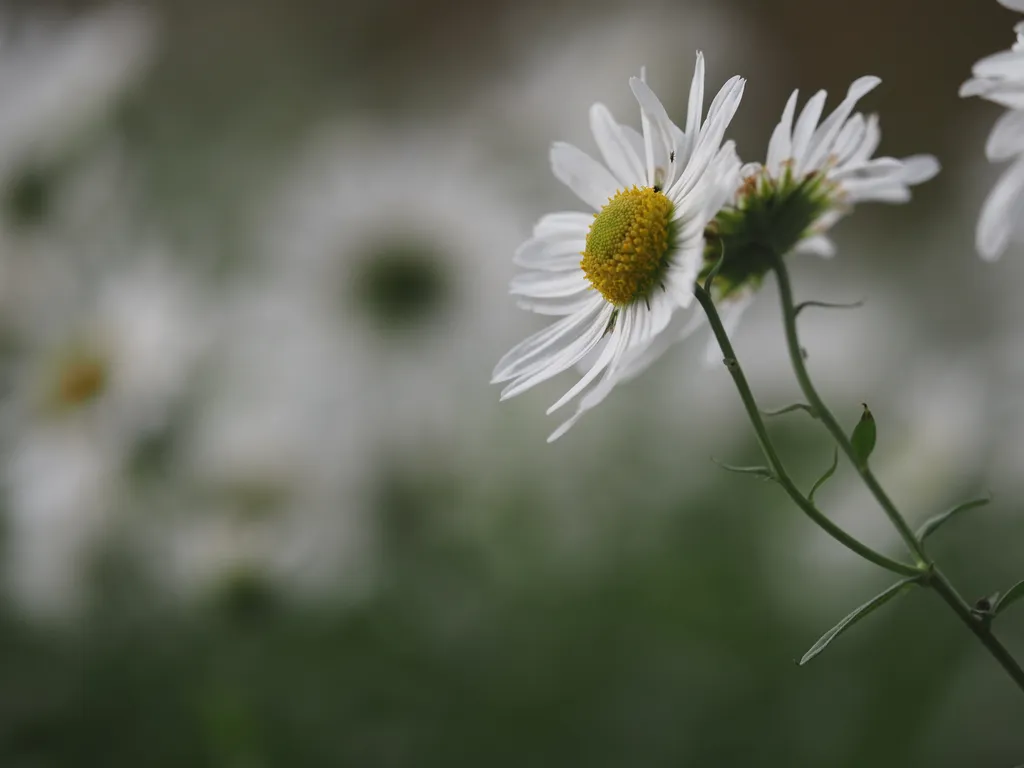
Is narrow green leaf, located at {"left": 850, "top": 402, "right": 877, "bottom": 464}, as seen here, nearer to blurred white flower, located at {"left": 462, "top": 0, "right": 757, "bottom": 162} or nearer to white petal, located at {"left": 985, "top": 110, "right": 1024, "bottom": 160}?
white petal, located at {"left": 985, "top": 110, "right": 1024, "bottom": 160}

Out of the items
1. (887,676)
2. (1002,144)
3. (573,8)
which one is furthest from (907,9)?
(1002,144)

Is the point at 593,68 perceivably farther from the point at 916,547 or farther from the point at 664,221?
the point at 916,547

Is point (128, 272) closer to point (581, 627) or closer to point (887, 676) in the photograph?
point (581, 627)

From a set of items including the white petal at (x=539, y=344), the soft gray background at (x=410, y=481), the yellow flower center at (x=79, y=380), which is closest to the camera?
the white petal at (x=539, y=344)

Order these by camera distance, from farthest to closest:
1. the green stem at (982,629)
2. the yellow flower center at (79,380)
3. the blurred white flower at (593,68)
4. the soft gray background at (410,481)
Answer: the blurred white flower at (593,68) < the yellow flower center at (79,380) < the soft gray background at (410,481) < the green stem at (982,629)

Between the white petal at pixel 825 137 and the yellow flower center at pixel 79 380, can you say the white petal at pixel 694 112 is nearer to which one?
the white petal at pixel 825 137

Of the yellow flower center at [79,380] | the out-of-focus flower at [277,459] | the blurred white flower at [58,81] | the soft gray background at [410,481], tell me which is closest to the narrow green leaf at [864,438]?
the soft gray background at [410,481]

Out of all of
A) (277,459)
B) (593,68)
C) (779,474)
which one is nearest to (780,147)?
(779,474)
